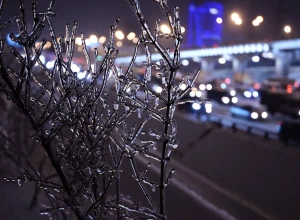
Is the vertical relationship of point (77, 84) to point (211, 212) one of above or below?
above

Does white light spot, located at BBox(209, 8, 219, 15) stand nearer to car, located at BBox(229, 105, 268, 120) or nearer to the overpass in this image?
the overpass

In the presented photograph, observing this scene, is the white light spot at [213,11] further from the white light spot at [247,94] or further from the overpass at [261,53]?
the white light spot at [247,94]

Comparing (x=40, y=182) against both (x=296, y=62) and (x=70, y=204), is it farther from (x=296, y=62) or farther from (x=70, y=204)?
(x=296, y=62)

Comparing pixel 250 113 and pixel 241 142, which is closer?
pixel 241 142

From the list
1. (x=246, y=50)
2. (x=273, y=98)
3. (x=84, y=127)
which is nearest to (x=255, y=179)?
(x=84, y=127)

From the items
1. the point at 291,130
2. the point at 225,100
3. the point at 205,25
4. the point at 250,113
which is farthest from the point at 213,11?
the point at 291,130

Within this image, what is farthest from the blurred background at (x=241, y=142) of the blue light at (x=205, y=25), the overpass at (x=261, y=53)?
the blue light at (x=205, y=25)

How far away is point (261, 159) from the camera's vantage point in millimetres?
10953

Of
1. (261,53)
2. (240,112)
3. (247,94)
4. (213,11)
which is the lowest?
(240,112)

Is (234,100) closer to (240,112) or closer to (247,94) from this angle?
(247,94)

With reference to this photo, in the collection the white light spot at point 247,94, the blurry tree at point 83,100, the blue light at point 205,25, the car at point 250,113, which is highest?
the blue light at point 205,25

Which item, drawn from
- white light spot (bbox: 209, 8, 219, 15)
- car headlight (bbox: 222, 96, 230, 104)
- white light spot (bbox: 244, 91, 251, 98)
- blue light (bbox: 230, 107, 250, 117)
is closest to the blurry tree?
blue light (bbox: 230, 107, 250, 117)

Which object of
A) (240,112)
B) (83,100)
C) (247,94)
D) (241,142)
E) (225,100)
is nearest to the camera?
(83,100)

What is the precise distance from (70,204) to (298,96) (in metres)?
19.0
